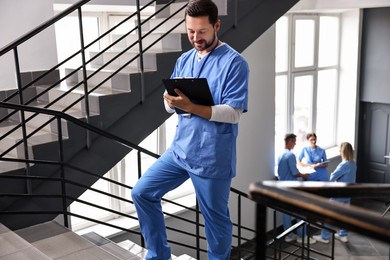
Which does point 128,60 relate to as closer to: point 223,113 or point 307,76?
point 223,113

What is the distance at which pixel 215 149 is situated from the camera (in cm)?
202

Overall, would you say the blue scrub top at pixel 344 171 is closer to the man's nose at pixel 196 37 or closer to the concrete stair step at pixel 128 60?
the concrete stair step at pixel 128 60

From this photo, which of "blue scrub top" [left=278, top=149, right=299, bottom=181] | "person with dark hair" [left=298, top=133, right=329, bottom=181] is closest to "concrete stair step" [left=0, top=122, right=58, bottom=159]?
"blue scrub top" [left=278, top=149, right=299, bottom=181]

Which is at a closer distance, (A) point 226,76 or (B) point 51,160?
(A) point 226,76

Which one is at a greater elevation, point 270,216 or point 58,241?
point 58,241

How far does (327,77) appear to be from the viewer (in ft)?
26.5

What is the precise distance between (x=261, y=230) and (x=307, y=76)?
703cm

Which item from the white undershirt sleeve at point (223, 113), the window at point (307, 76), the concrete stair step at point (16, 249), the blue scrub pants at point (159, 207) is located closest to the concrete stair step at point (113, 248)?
the blue scrub pants at point (159, 207)

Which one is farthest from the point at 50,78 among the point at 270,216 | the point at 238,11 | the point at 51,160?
the point at 270,216

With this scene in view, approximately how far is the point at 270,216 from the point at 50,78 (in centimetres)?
420

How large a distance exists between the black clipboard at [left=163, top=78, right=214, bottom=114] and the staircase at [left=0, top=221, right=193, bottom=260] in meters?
1.01

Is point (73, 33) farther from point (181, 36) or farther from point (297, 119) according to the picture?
point (297, 119)

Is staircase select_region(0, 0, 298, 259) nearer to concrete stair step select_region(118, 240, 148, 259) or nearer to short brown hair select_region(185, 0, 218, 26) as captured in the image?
concrete stair step select_region(118, 240, 148, 259)

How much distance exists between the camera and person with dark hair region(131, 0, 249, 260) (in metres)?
1.96
